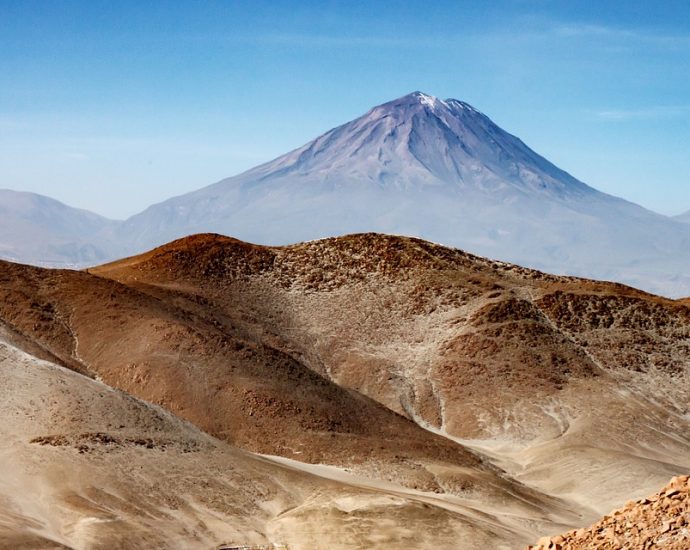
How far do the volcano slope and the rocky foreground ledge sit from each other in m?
47.3

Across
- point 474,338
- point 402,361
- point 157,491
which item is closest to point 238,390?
point 157,491

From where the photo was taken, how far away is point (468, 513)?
171ft

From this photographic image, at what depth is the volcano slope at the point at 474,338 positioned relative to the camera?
3120 inches

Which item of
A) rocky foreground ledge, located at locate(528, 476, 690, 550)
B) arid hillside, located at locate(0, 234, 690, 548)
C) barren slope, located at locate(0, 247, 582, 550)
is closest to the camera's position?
rocky foreground ledge, located at locate(528, 476, 690, 550)

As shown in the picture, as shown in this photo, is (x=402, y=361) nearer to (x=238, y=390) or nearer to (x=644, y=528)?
(x=238, y=390)

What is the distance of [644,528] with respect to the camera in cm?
2277

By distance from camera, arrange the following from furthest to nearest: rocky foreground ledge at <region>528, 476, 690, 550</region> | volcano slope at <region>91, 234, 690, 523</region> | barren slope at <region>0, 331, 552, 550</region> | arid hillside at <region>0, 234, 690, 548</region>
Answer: volcano slope at <region>91, 234, 690, 523</region>
arid hillside at <region>0, 234, 690, 548</region>
barren slope at <region>0, 331, 552, 550</region>
rocky foreground ledge at <region>528, 476, 690, 550</region>

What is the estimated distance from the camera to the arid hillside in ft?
208

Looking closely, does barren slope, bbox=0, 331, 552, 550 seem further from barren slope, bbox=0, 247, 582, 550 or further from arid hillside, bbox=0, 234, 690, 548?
barren slope, bbox=0, 247, 582, 550

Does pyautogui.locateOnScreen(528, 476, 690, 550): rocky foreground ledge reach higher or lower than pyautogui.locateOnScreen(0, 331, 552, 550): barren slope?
higher

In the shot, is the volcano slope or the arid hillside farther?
the volcano slope

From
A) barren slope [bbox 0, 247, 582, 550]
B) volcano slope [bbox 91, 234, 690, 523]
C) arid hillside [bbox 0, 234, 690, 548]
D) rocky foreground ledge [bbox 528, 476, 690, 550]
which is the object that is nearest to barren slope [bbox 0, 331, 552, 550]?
arid hillside [bbox 0, 234, 690, 548]

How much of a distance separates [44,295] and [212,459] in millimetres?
29739

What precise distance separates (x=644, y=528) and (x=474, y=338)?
6853cm
